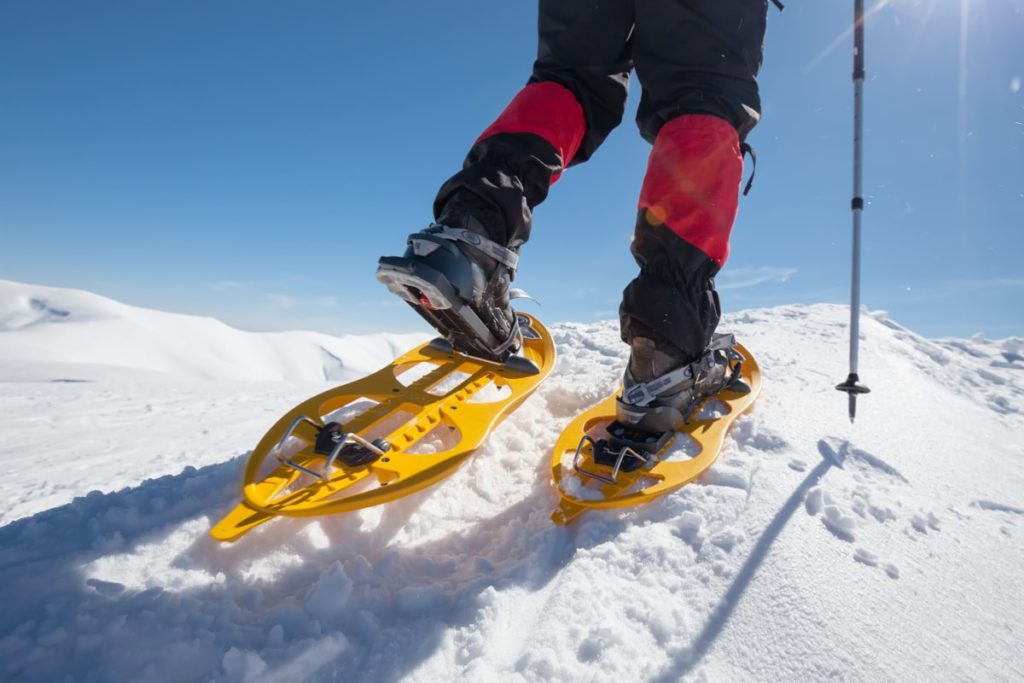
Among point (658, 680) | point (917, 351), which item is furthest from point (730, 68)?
point (917, 351)

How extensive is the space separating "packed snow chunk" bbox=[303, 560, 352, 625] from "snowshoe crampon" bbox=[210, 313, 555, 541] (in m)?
0.19

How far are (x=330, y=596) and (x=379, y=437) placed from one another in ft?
2.63

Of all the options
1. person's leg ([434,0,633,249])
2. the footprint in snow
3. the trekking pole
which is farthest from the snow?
→ person's leg ([434,0,633,249])

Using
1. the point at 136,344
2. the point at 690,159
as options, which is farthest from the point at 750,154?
the point at 136,344

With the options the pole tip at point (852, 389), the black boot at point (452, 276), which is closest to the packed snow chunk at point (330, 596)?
the black boot at point (452, 276)

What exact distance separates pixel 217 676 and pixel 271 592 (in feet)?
0.82

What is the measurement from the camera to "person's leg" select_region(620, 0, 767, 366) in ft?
4.66

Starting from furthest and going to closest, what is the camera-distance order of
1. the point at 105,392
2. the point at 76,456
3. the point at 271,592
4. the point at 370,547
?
the point at 105,392
the point at 76,456
the point at 370,547
the point at 271,592

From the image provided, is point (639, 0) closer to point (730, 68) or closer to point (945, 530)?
point (730, 68)

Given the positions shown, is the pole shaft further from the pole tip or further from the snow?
the snow

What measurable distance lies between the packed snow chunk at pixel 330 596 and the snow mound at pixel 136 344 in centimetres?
564

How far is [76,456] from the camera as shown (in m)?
2.34

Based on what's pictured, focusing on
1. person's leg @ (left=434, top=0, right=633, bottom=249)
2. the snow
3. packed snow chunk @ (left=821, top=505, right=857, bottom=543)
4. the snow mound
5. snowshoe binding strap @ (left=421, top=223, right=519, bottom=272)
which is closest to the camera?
the snow

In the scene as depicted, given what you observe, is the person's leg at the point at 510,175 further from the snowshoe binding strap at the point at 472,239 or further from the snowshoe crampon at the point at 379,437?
the snowshoe crampon at the point at 379,437
